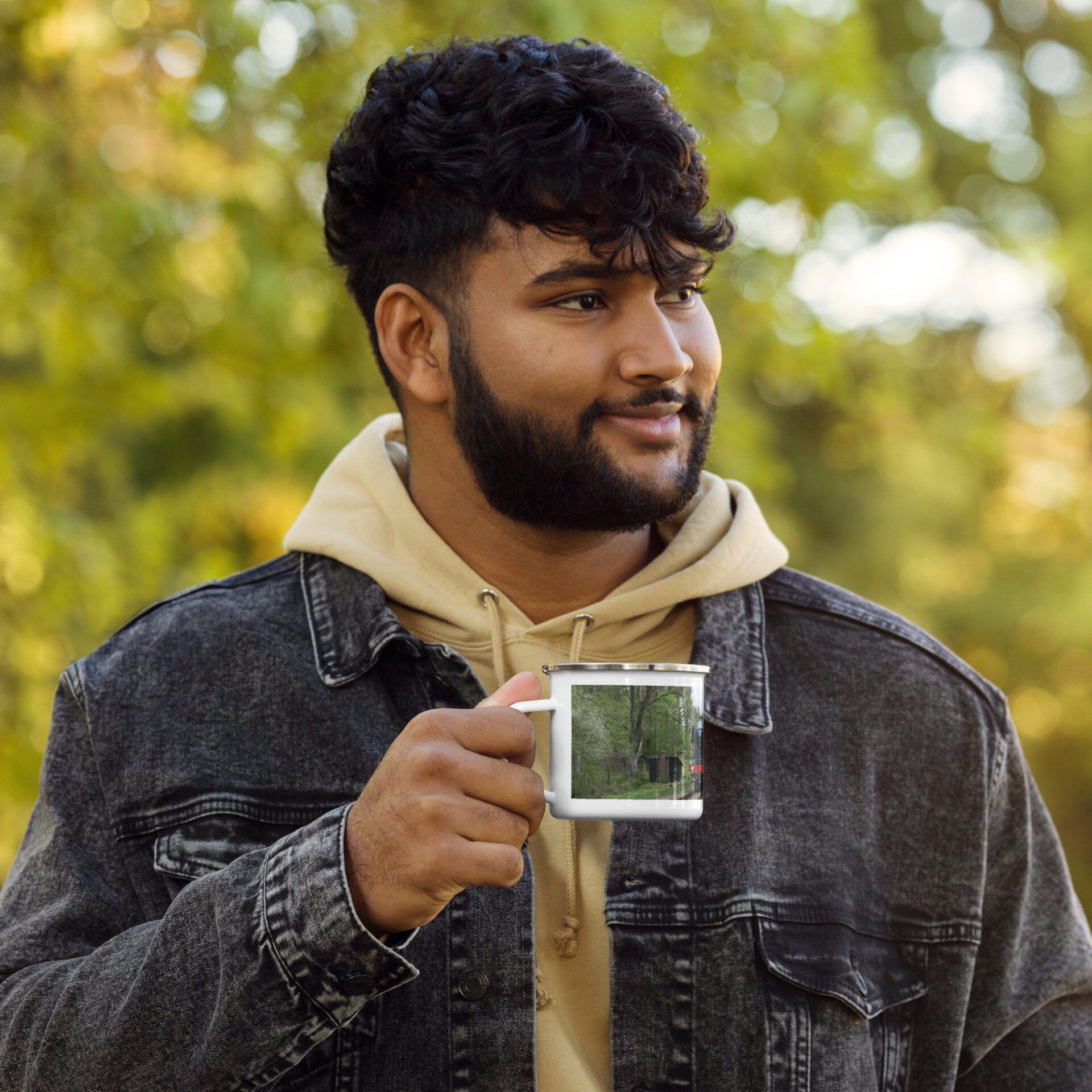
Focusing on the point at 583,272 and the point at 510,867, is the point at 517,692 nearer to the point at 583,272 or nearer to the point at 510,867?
the point at 510,867

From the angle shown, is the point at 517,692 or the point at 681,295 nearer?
the point at 517,692

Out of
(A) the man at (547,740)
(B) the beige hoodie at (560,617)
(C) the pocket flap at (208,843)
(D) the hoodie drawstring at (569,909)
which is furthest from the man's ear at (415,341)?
(C) the pocket flap at (208,843)

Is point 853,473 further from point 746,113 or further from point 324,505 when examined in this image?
point 324,505

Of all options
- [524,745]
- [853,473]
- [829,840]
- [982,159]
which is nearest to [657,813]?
[524,745]

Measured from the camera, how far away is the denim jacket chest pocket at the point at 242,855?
1.84 m

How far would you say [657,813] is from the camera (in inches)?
59.0

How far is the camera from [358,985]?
1560 mm

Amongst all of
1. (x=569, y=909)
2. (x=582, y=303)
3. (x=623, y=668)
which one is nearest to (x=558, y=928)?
(x=569, y=909)

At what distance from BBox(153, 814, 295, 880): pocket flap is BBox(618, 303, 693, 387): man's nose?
0.86 m

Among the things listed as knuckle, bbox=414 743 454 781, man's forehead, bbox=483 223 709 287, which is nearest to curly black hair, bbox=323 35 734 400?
man's forehead, bbox=483 223 709 287

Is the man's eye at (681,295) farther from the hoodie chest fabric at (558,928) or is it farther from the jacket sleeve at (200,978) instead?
the jacket sleeve at (200,978)

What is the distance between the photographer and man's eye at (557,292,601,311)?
6.72ft

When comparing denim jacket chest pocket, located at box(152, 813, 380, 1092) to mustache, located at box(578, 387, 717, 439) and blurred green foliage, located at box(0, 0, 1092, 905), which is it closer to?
mustache, located at box(578, 387, 717, 439)

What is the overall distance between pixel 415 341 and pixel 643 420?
512 millimetres
